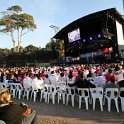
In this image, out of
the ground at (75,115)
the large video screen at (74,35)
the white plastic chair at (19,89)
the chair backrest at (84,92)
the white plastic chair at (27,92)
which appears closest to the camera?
the ground at (75,115)

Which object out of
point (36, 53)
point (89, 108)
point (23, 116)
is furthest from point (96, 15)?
point (23, 116)

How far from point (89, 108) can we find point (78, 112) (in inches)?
26.8

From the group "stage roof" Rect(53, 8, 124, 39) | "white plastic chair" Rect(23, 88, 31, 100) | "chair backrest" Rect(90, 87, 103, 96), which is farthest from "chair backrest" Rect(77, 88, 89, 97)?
"stage roof" Rect(53, 8, 124, 39)

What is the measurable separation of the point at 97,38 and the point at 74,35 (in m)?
4.33

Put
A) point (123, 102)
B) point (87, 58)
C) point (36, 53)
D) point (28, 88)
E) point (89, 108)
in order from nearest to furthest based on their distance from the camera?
point (123, 102) < point (89, 108) < point (28, 88) < point (87, 58) < point (36, 53)

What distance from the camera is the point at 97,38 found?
34.9 m

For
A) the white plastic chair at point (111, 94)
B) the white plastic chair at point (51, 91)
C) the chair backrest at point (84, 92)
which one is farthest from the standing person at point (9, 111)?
the white plastic chair at point (51, 91)

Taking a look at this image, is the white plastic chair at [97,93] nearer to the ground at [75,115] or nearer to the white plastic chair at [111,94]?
the white plastic chair at [111,94]

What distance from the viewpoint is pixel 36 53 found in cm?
4500

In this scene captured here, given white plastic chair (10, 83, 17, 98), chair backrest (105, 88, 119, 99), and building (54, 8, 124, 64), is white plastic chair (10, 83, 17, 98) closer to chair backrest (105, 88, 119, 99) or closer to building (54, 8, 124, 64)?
chair backrest (105, 88, 119, 99)

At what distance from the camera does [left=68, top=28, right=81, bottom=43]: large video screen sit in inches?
1486

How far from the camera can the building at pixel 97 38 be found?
34025 mm

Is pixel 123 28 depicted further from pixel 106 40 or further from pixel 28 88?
pixel 28 88

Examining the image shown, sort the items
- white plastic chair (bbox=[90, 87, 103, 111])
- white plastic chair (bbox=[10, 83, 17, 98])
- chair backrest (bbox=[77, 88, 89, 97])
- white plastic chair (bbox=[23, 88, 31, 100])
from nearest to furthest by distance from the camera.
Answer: white plastic chair (bbox=[90, 87, 103, 111]) < chair backrest (bbox=[77, 88, 89, 97]) < white plastic chair (bbox=[23, 88, 31, 100]) < white plastic chair (bbox=[10, 83, 17, 98])
